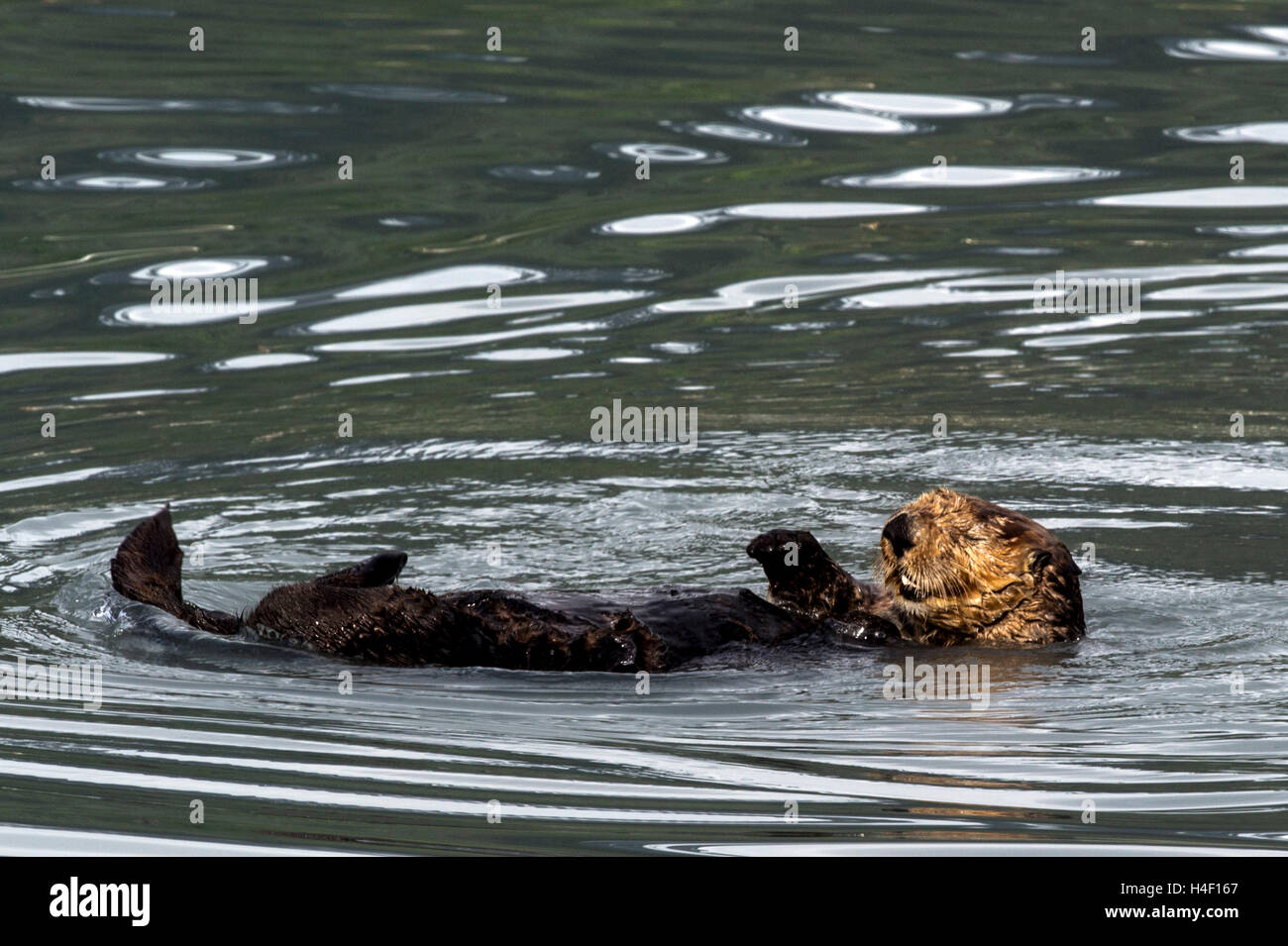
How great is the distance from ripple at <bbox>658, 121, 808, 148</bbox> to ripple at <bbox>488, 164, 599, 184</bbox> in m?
1.13

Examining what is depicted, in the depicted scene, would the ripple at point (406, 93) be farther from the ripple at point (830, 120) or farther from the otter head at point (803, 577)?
the otter head at point (803, 577)

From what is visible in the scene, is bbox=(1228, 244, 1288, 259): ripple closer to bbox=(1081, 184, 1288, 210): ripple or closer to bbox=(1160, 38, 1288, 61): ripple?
bbox=(1081, 184, 1288, 210): ripple

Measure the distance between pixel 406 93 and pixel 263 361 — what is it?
4896 mm

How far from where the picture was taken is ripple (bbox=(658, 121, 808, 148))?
14461mm

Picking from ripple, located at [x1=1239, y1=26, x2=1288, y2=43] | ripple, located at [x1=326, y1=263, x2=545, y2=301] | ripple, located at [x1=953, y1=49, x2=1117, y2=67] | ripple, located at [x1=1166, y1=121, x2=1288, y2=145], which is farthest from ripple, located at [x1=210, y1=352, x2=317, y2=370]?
ripple, located at [x1=1239, y1=26, x2=1288, y2=43]

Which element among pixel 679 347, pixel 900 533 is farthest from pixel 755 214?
pixel 900 533

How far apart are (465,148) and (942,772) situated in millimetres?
9573

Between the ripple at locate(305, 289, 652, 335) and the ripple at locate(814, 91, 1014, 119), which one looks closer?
the ripple at locate(305, 289, 652, 335)

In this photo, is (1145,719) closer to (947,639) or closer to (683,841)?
(947,639)

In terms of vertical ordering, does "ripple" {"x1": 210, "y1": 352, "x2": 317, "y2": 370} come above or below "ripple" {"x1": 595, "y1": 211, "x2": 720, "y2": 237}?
below

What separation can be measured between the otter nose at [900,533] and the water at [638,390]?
0.50 metres

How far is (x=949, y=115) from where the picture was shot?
49.2 feet

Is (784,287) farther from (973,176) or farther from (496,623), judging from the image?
(496,623)

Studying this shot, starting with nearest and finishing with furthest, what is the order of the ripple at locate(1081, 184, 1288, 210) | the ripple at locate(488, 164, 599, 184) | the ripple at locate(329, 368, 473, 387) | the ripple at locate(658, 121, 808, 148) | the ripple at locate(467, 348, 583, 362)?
the ripple at locate(329, 368, 473, 387) → the ripple at locate(467, 348, 583, 362) → the ripple at locate(1081, 184, 1288, 210) → the ripple at locate(488, 164, 599, 184) → the ripple at locate(658, 121, 808, 148)
